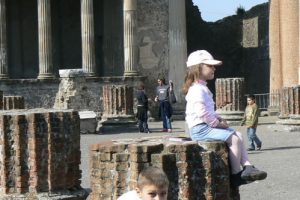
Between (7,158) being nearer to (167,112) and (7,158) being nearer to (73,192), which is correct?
(73,192)

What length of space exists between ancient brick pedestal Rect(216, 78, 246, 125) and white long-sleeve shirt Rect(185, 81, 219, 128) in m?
14.5

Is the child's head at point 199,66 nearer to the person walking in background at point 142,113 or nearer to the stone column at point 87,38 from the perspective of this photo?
the person walking in background at point 142,113

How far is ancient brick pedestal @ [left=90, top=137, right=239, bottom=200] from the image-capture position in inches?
180

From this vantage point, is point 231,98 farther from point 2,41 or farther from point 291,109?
point 2,41

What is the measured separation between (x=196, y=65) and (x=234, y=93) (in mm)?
14714

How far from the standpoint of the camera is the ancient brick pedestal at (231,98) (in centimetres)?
1966

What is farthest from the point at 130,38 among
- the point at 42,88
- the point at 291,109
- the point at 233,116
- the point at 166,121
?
the point at 291,109

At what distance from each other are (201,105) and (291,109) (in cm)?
1300

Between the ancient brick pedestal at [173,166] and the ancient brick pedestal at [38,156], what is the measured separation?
1.96 metres

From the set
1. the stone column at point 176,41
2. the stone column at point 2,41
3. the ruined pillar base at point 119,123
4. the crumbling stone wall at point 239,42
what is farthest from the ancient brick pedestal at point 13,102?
the crumbling stone wall at point 239,42

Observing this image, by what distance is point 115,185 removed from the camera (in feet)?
15.6

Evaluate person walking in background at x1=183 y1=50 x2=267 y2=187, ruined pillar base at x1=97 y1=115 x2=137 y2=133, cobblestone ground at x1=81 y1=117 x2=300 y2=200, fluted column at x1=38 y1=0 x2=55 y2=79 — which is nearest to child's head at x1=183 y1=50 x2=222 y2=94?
person walking in background at x1=183 y1=50 x2=267 y2=187

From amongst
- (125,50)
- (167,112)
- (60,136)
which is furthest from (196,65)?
(125,50)

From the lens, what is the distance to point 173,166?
455 cm
